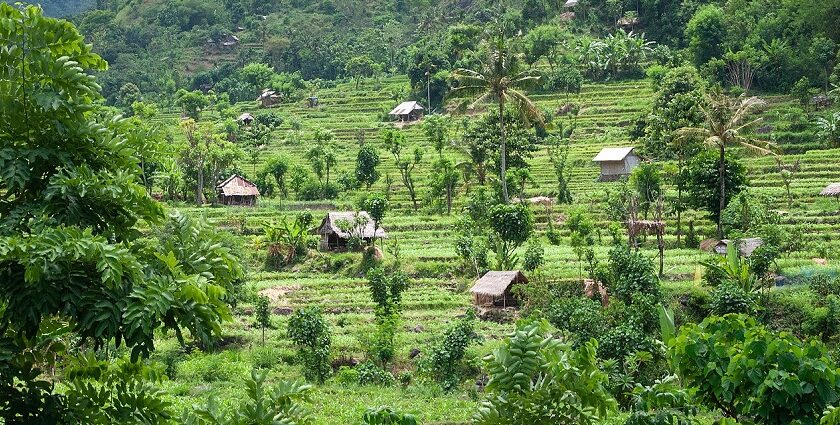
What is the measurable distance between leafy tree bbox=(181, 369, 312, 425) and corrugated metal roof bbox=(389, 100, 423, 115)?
53.7m

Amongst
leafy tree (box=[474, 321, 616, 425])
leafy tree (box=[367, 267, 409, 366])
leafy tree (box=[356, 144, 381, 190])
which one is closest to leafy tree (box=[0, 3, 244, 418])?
leafy tree (box=[474, 321, 616, 425])

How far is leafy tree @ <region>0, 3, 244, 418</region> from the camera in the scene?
481cm

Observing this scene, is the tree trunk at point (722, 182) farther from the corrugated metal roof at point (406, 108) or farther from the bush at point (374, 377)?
the corrugated metal roof at point (406, 108)

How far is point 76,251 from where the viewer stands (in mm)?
4660

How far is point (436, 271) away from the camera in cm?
2944

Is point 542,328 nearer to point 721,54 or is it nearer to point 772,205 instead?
point 772,205

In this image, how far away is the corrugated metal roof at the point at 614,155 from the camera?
1615 inches

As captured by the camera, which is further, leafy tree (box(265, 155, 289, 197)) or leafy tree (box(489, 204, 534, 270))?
leafy tree (box(265, 155, 289, 197))

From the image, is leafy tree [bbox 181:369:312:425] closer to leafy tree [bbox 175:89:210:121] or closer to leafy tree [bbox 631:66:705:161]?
leafy tree [bbox 631:66:705:161]

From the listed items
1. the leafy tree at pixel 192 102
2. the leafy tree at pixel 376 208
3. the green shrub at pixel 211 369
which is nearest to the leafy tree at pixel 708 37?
the leafy tree at pixel 376 208

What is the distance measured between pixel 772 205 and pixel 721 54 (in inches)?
903

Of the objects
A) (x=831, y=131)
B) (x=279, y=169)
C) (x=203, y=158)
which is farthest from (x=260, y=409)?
(x=831, y=131)

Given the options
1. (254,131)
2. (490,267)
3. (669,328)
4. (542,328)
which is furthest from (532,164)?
(542,328)

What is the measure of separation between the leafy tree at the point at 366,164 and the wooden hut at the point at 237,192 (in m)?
4.56
